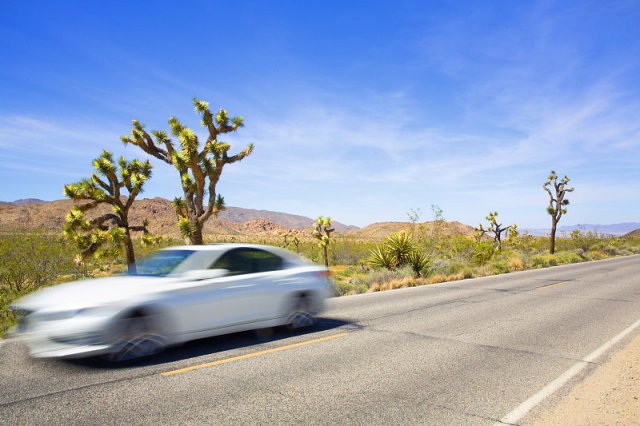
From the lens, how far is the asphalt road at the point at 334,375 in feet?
14.3

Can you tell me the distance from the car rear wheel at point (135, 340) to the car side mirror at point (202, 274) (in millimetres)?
830

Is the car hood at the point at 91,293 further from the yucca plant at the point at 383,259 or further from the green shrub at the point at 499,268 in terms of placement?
the green shrub at the point at 499,268

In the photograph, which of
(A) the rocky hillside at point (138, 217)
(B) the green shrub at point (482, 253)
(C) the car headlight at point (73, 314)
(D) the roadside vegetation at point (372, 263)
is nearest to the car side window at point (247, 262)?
(C) the car headlight at point (73, 314)

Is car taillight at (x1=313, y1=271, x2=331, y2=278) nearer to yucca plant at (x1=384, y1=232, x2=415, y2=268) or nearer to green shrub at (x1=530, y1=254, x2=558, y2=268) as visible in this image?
yucca plant at (x1=384, y1=232, x2=415, y2=268)

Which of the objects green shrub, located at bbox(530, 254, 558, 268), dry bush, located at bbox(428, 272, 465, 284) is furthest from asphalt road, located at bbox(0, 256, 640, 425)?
green shrub, located at bbox(530, 254, 558, 268)

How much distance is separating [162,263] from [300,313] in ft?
8.40

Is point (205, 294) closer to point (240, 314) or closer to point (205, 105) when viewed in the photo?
point (240, 314)

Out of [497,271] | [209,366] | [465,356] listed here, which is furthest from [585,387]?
[497,271]

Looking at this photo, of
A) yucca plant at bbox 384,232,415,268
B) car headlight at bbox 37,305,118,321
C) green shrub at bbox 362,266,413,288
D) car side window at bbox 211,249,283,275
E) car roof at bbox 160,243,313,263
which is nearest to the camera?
car headlight at bbox 37,305,118,321

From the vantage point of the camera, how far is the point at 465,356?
6.54m

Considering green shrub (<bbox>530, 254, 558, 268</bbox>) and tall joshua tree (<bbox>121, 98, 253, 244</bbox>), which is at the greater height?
tall joshua tree (<bbox>121, 98, 253, 244</bbox>)

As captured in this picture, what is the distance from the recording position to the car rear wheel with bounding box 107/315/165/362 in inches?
226

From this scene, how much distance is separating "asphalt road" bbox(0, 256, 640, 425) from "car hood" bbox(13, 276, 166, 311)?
81 centimetres

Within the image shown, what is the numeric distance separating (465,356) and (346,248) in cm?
3753
